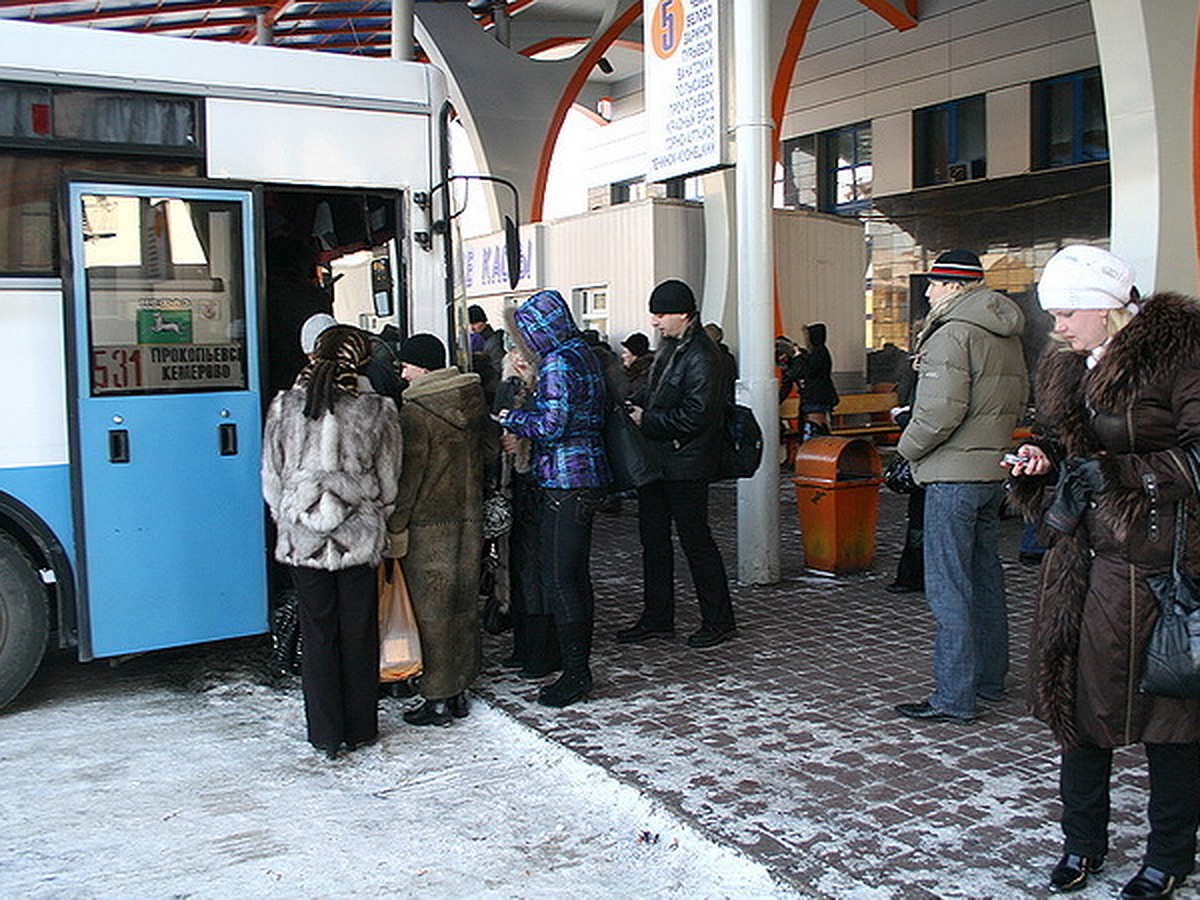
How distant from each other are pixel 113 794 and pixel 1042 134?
16.7 m

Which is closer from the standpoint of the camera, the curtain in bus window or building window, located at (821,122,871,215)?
the curtain in bus window

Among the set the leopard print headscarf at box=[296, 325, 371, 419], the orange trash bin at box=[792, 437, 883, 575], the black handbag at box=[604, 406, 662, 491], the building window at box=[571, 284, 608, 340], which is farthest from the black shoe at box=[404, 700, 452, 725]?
the building window at box=[571, 284, 608, 340]

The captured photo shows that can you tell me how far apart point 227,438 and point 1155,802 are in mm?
4341

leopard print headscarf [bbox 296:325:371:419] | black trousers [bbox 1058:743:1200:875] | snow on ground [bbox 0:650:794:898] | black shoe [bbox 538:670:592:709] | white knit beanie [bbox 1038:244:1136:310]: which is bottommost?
snow on ground [bbox 0:650:794:898]

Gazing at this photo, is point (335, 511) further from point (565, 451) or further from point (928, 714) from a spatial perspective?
point (928, 714)

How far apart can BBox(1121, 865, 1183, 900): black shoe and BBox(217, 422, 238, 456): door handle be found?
4314 mm

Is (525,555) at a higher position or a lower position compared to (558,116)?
lower

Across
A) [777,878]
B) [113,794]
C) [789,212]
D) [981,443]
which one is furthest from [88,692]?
[789,212]

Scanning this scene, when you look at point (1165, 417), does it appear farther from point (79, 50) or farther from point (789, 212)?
point (789, 212)

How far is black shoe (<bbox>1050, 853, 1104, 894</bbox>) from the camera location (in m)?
3.62

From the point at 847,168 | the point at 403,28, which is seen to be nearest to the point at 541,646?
the point at 403,28

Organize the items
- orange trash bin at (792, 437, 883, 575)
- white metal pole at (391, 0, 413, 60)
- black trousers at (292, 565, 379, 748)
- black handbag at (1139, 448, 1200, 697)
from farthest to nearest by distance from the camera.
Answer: white metal pole at (391, 0, 413, 60)
orange trash bin at (792, 437, 883, 575)
black trousers at (292, 565, 379, 748)
black handbag at (1139, 448, 1200, 697)

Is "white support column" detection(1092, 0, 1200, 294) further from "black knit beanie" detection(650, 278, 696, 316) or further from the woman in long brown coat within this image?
the woman in long brown coat

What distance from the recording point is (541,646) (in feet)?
20.0
